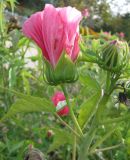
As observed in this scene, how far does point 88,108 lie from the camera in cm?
89

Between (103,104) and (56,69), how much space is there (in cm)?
10

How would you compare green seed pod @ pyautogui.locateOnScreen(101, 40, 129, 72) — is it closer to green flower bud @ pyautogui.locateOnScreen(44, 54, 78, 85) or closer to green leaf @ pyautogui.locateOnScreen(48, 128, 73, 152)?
green flower bud @ pyautogui.locateOnScreen(44, 54, 78, 85)

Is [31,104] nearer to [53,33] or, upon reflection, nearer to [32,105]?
[32,105]

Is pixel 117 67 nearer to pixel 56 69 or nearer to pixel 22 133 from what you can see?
pixel 56 69

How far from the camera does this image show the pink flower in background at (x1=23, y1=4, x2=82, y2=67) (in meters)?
0.80

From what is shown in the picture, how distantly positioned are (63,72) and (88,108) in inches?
4.1


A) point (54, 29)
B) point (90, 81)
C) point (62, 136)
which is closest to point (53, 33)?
point (54, 29)

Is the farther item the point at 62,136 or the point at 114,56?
the point at 62,136

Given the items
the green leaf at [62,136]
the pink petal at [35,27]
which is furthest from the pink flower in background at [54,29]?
the green leaf at [62,136]

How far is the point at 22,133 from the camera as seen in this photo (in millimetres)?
2029

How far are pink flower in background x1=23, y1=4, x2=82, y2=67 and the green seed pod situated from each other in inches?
2.3

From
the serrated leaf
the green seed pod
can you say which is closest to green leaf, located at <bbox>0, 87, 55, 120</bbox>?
the serrated leaf

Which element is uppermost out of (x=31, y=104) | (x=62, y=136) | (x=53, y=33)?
(x=53, y=33)

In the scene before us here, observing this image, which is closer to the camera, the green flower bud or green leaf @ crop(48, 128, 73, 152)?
A: the green flower bud
